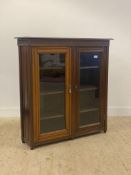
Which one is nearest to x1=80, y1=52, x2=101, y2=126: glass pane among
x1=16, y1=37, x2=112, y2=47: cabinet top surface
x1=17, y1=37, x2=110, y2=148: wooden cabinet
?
x1=17, y1=37, x2=110, y2=148: wooden cabinet

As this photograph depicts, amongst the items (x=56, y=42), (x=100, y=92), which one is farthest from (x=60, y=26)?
(x=100, y=92)

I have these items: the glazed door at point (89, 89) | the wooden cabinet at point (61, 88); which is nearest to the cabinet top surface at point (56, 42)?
the wooden cabinet at point (61, 88)

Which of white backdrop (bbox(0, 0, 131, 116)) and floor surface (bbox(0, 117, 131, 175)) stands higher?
white backdrop (bbox(0, 0, 131, 116))

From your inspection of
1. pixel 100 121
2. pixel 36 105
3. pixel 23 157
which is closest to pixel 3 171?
pixel 23 157

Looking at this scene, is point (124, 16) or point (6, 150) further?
point (124, 16)

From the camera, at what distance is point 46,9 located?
185 inches

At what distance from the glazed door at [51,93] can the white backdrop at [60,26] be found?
139 centimetres

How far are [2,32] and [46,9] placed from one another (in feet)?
2.96

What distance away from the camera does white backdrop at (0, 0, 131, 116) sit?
468 centimetres

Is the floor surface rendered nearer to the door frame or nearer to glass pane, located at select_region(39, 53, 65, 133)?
the door frame

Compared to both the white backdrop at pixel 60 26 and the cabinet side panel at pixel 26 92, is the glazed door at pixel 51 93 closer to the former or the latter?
the cabinet side panel at pixel 26 92

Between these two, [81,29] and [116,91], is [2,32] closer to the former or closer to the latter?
[81,29]

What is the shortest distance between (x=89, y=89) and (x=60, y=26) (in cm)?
150

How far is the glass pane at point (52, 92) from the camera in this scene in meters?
3.50
